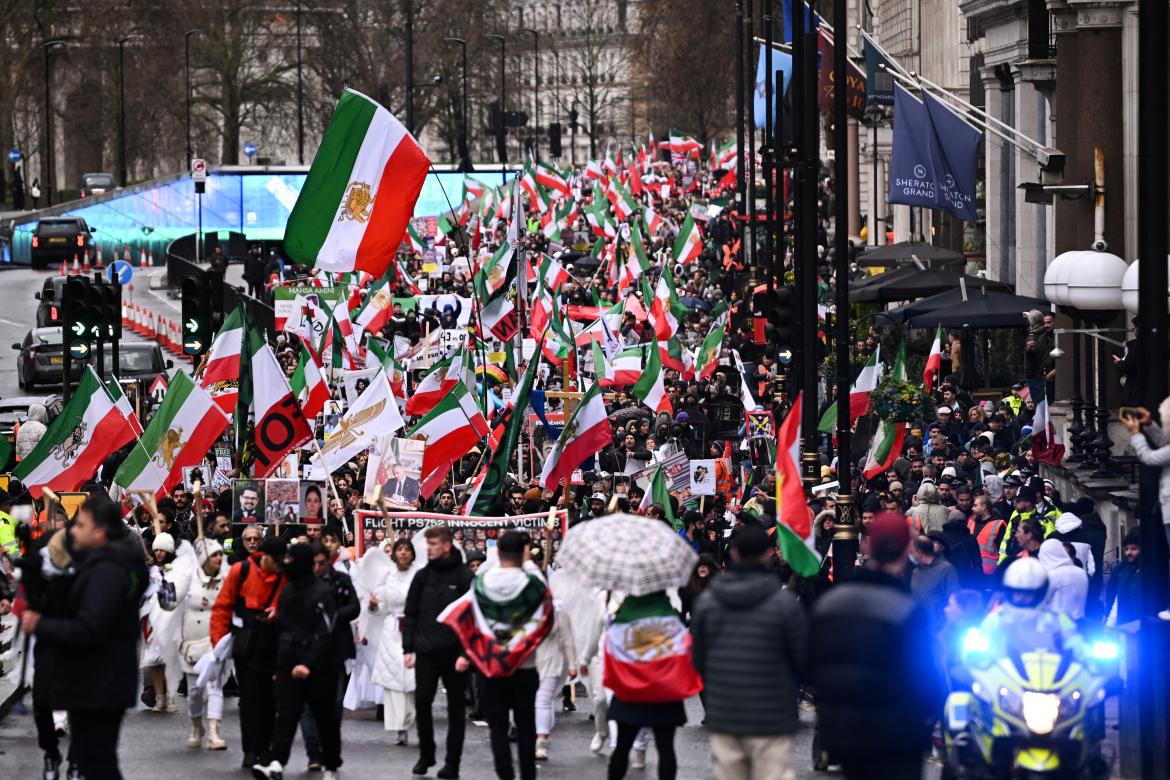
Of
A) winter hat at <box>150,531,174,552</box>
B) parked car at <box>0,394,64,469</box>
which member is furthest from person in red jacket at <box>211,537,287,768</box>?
parked car at <box>0,394,64,469</box>

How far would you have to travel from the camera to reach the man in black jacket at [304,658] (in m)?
12.7

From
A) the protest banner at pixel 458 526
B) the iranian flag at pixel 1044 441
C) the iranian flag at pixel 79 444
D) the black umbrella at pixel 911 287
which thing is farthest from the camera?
the black umbrella at pixel 911 287

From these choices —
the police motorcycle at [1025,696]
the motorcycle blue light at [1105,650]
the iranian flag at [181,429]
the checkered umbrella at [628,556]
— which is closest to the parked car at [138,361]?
the iranian flag at [181,429]

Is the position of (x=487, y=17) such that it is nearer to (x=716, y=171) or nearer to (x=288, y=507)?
(x=716, y=171)

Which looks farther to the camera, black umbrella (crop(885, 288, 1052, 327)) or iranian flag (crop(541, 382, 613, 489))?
black umbrella (crop(885, 288, 1052, 327))

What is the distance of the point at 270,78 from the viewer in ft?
317

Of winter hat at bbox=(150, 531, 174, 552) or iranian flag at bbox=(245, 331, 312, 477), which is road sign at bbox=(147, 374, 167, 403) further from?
winter hat at bbox=(150, 531, 174, 552)

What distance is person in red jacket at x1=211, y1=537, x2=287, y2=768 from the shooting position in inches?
523

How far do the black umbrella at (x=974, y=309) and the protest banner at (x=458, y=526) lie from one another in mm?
11250

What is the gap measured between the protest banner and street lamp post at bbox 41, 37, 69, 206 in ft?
221

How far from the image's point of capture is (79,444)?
19.8 meters

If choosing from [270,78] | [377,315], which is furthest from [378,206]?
[270,78]

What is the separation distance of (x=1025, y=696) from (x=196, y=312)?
1874cm

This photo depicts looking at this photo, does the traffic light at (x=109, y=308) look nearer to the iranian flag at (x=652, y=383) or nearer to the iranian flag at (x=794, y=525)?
the iranian flag at (x=652, y=383)
